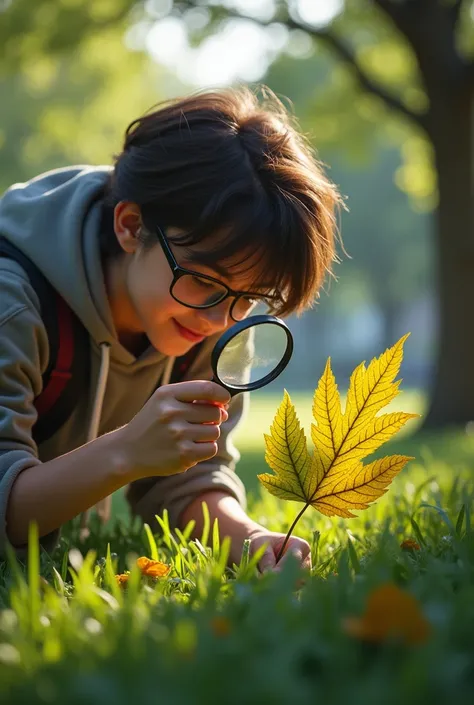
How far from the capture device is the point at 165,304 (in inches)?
77.2

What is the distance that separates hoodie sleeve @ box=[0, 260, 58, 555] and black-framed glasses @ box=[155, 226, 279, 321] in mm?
326

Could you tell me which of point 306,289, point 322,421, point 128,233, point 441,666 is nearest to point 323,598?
point 441,666

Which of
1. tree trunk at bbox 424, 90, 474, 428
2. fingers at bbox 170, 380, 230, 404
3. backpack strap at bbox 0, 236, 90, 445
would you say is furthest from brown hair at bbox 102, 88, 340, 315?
tree trunk at bbox 424, 90, 474, 428

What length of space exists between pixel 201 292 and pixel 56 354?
0.41m

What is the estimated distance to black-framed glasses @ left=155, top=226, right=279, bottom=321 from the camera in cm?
188

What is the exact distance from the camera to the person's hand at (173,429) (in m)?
1.51

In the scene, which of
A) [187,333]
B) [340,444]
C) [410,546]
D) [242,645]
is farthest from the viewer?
[187,333]

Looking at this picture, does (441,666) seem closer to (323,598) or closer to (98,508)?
(323,598)

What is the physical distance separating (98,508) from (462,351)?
19.6 feet

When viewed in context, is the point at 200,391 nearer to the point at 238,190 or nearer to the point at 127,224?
the point at 238,190

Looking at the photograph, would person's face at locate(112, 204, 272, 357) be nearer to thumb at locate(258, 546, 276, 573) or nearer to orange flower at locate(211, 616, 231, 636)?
thumb at locate(258, 546, 276, 573)

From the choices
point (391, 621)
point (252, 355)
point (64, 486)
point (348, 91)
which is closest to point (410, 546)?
point (252, 355)

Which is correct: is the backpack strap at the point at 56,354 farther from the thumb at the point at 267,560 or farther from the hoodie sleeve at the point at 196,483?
the thumb at the point at 267,560

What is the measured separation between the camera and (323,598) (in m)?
1.01
